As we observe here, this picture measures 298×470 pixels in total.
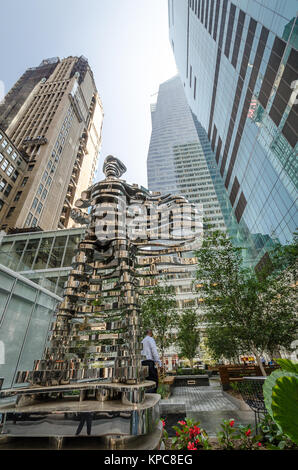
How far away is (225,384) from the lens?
32.7 ft

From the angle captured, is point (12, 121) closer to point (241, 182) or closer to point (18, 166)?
point (18, 166)

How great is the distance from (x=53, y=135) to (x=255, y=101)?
48992 millimetres

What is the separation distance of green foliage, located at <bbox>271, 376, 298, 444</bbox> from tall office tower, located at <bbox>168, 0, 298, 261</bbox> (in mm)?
21830

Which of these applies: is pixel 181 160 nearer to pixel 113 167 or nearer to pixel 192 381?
pixel 192 381

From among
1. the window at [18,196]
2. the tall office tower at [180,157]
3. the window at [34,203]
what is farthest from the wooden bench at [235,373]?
the window at [18,196]

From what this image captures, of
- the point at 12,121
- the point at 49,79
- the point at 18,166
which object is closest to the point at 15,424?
the point at 18,166

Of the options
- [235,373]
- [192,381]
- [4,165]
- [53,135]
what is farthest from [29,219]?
[235,373]

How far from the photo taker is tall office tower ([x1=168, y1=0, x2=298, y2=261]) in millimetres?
18172

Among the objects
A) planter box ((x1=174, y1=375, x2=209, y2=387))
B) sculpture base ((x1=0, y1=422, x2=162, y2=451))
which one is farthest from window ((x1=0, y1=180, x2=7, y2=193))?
sculpture base ((x1=0, y1=422, x2=162, y2=451))

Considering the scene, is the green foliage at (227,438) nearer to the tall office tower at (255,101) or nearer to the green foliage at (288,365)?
the green foliage at (288,365)

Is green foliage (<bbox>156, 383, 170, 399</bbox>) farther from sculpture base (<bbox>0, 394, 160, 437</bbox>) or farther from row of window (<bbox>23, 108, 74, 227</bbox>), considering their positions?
row of window (<bbox>23, 108, 74, 227</bbox>)

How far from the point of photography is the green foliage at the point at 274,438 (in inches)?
104

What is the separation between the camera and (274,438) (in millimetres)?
3002
